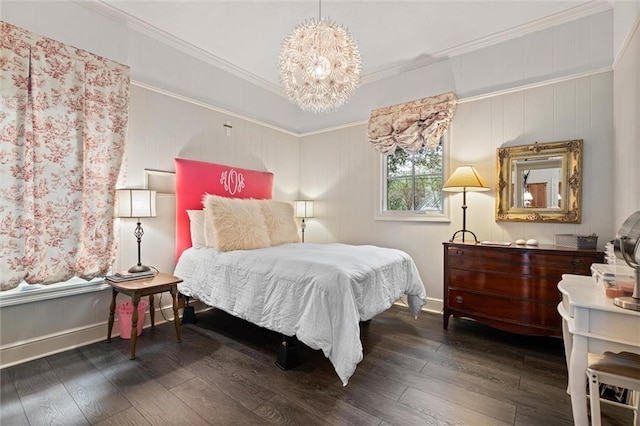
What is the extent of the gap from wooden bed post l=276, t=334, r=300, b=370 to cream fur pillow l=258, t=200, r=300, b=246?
1279 mm

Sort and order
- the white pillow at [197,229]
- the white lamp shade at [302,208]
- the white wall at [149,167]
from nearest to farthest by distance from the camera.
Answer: the white wall at [149,167] < the white pillow at [197,229] < the white lamp shade at [302,208]

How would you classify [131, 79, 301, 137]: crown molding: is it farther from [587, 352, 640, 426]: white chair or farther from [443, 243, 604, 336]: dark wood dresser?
[587, 352, 640, 426]: white chair

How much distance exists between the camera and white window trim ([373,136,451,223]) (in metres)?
3.29

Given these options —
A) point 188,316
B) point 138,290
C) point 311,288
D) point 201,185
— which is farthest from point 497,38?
point 188,316

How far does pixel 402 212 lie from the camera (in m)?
3.62

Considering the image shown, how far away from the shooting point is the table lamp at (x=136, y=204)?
2.46 m

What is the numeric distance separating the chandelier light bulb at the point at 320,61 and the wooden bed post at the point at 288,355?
187 centimetres

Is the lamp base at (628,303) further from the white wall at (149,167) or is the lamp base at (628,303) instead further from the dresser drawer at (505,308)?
the white wall at (149,167)

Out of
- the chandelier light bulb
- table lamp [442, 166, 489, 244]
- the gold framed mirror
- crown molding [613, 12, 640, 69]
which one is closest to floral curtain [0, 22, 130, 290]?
the chandelier light bulb

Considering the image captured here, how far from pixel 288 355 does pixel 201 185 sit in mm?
2097

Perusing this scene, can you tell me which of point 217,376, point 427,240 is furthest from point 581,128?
point 217,376

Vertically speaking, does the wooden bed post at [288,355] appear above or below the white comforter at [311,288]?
below

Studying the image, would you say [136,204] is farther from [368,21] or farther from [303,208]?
[368,21]

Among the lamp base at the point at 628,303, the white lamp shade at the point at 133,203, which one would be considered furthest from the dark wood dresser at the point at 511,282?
the white lamp shade at the point at 133,203
